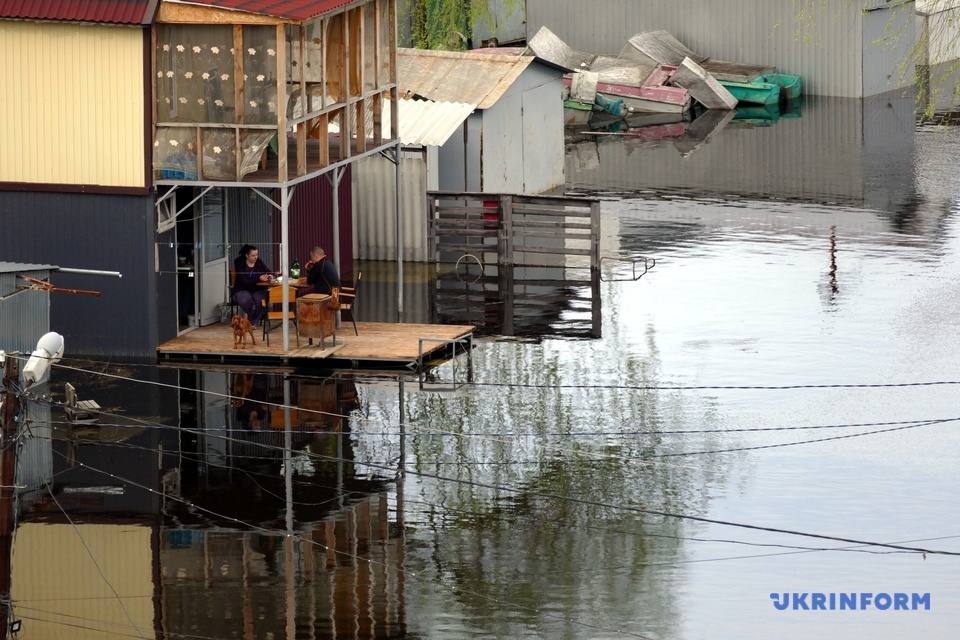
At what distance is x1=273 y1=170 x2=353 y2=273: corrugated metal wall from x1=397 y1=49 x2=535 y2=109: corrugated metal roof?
3.19m

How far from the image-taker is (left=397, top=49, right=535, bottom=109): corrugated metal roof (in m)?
38.3

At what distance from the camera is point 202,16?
90.7 feet

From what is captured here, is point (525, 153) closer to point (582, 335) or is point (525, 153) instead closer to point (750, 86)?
point (582, 335)

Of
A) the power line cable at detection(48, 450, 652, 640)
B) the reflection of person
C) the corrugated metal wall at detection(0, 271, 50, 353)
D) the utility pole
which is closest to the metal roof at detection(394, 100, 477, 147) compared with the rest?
the reflection of person

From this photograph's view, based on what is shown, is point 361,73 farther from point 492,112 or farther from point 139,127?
point 492,112

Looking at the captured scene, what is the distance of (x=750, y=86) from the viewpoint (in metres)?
61.9

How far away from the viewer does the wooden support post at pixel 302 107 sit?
2822cm

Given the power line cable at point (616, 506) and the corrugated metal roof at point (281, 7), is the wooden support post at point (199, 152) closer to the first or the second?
the corrugated metal roof at point (281, 7)

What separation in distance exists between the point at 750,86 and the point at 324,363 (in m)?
36.2

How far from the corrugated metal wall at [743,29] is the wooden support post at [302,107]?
32.7 m

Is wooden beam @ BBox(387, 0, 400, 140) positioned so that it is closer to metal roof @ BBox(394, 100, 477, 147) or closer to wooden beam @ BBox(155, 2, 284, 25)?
metal roof @ BBox(394, 100, 477, 147)

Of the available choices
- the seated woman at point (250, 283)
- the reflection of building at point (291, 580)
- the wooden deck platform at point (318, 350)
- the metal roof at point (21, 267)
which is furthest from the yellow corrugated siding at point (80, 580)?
the seated woman at point (250, 283)

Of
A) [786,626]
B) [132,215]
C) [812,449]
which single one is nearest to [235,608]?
[786,626]

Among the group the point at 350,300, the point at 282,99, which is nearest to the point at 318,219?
the point at 350,300
